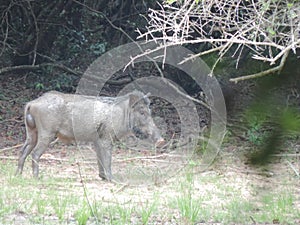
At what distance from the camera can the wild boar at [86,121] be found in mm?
6738

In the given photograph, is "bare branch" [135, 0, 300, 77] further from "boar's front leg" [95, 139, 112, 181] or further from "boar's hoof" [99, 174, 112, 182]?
"boar's front leg" [95, 139, 112, 181]

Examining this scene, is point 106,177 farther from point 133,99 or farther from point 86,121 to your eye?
point 133,99

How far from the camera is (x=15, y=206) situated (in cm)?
456

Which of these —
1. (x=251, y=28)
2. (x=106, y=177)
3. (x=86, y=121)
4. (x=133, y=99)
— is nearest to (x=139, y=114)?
(x=133, y=99)

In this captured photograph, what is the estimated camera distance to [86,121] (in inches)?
273

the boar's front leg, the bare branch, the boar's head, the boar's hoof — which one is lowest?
the boar's hoof

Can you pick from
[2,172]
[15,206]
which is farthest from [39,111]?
[15,206]

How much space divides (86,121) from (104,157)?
0.40 meters

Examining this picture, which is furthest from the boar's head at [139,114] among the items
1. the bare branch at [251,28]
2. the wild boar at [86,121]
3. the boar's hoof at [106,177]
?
the bare branch at [251,28]

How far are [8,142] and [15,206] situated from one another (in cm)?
456

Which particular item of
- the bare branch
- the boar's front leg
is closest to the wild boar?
the boar's front leg

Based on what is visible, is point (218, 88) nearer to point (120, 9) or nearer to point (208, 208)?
point (208, 208)

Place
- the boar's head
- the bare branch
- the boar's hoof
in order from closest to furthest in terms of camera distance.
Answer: the bare branch, the boar's hoof, the boar's head

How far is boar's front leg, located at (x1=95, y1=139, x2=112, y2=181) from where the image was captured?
675 centimetres
